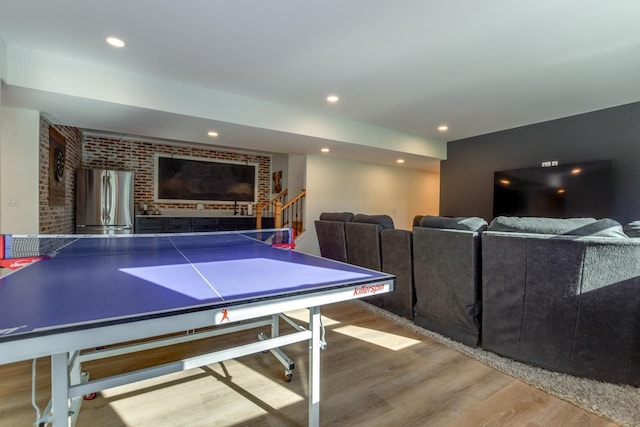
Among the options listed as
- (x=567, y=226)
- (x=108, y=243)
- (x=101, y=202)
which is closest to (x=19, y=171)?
(x=101, y=202)

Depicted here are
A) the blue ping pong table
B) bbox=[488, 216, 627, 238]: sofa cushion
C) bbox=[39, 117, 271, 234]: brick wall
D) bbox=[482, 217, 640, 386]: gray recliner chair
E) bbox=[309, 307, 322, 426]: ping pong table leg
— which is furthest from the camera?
bbox=[39, 117, 271, 234]: brick wall

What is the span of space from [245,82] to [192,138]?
1.88m

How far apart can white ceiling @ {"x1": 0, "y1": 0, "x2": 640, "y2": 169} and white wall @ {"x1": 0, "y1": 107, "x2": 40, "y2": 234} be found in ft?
0.69

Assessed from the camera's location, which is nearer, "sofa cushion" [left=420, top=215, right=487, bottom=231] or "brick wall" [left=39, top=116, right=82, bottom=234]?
"sofa cushion" [left=420, top=215, right=487, bottom=231]

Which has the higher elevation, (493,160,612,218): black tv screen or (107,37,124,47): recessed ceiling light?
(107,37,124,47): recessed ceiling light

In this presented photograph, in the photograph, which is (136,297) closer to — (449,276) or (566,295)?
(449,276)

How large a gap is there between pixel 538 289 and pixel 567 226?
0.48 meters

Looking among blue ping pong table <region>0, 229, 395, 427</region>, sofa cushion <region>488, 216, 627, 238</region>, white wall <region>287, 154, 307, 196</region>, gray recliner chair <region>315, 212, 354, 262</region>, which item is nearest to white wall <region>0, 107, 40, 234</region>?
blue ping pong table <region>0, 229, 395, 427</region>

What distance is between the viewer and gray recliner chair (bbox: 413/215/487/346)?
247cm

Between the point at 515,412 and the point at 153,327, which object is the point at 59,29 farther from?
the point at 515,412

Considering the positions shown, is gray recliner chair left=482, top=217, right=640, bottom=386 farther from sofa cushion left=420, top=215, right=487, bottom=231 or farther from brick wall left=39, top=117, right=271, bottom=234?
brick wall left=39, top=117, right=271, bottom=234

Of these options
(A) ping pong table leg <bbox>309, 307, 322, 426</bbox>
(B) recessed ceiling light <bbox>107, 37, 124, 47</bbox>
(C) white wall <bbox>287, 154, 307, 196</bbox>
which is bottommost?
(A) ping pong table leg <bbox>309, 307, 322, 426</bbox>

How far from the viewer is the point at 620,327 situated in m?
1.85

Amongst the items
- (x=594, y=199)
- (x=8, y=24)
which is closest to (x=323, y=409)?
(x=8, y=24)
